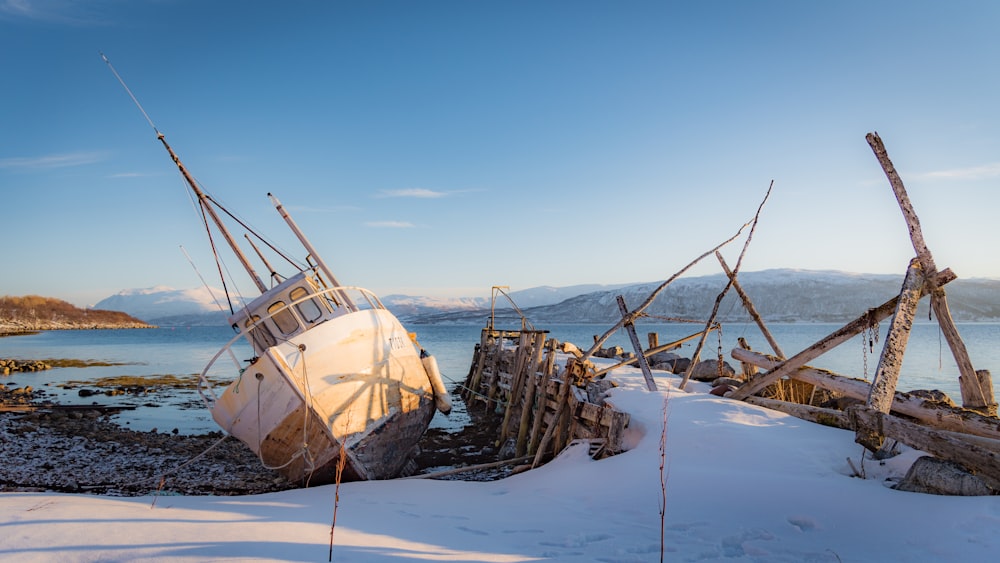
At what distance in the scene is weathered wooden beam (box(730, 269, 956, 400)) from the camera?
8.50m

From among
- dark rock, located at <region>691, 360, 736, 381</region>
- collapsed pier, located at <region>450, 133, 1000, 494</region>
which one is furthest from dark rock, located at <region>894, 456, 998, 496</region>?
dark rock, located at <region>691, 360, 736, 381</region>

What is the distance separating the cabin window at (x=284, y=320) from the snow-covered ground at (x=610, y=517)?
14.9 ft

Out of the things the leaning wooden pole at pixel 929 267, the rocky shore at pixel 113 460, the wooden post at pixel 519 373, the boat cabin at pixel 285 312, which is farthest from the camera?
the wooden post at pixel 519 373

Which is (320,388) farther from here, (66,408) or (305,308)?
(66,408)

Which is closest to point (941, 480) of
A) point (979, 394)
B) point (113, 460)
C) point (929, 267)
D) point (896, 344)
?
point (896, 344)

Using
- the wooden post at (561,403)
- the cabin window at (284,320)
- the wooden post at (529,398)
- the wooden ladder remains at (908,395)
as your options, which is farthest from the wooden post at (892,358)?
the cabin window at (284,320)

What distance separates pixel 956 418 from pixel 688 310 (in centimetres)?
17686

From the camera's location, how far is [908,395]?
28.2 ft

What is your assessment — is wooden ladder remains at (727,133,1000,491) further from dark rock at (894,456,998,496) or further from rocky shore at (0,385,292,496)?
rocky shore at (0,385,292,496)

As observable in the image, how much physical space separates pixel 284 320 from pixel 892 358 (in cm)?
1122

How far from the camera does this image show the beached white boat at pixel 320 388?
1048 centimetres

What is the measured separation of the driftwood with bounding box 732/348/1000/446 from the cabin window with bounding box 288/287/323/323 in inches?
368

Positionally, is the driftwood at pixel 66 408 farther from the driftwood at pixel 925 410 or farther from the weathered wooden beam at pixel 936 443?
the weathered wooden beam at pixel 936 443

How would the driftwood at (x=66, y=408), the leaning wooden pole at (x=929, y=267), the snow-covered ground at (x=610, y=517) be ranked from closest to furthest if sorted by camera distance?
the snow-covered ground at (x=610, y=517) → the leaning wooden pole at (x=929, y=267) → the driftwood at (x=66, y=408)
